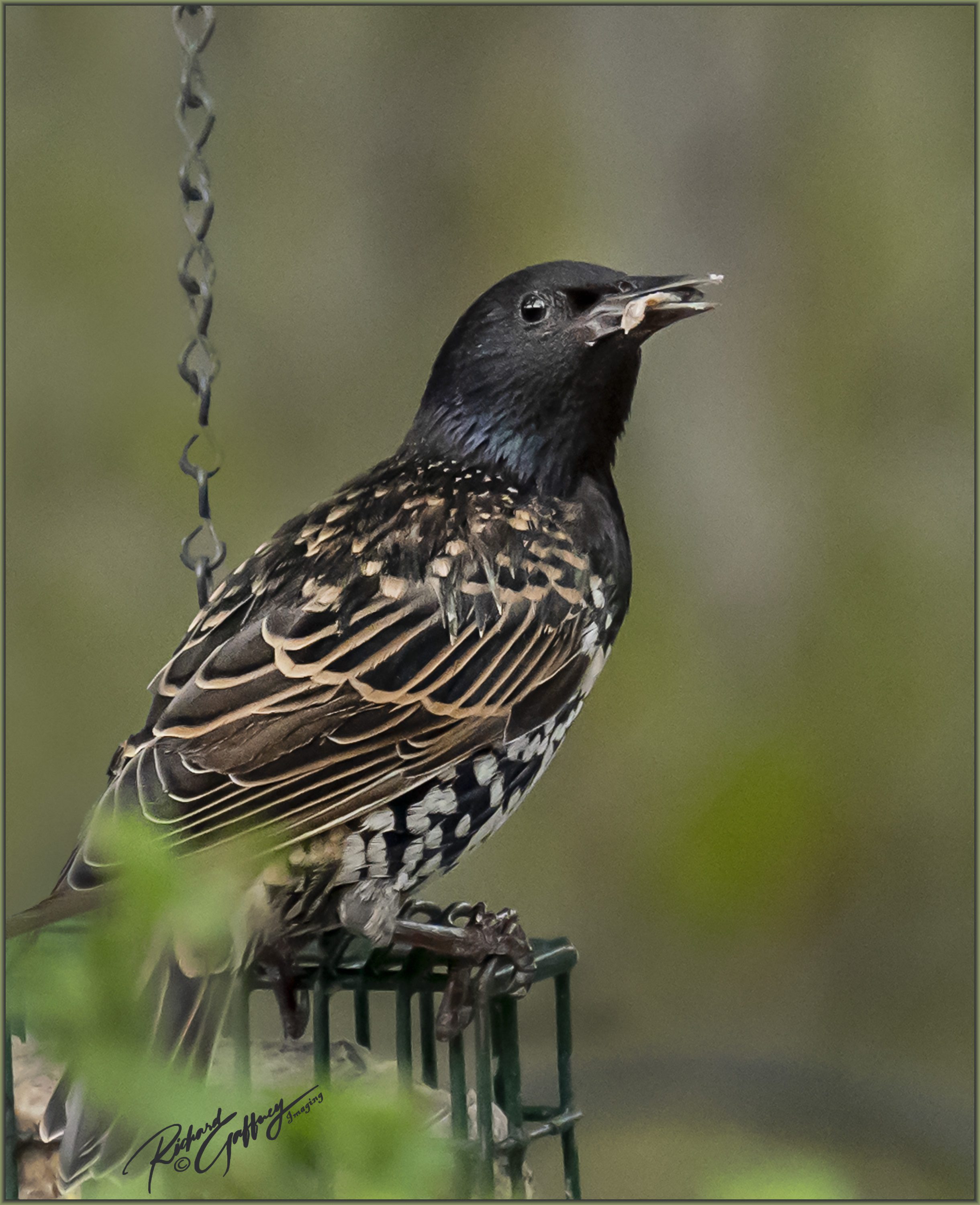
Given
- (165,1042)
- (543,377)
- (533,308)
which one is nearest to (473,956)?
(165,1042)

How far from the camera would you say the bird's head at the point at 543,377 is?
336 centimetres

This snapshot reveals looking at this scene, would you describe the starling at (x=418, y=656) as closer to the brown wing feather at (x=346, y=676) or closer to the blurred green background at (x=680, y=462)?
the brown wing feather at (x=346, y=676)

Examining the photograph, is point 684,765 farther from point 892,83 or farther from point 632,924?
point 892,83

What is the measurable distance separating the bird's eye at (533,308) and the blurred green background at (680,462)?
240cm

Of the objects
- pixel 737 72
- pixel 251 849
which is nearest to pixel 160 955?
pixel 251 849

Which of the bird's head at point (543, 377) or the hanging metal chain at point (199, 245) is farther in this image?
the bird's head at point (543, 377)

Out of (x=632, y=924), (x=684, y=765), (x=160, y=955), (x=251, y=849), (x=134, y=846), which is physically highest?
(x=134, y=846)

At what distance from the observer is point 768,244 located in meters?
6.07

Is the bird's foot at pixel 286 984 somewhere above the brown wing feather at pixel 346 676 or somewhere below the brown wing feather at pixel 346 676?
below

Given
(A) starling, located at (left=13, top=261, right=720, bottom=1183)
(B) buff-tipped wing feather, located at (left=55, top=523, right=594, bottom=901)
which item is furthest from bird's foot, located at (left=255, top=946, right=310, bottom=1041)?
(B) buff-tipped wing feather, located at (left=55, top=523, right=594, bottom=901)

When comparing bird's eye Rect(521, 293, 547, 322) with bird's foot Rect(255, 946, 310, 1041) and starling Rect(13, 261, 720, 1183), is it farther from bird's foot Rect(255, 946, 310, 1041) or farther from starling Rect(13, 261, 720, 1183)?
bird's foot Rect(255, 946, 310, 1041)

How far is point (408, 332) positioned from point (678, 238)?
3.76 feet

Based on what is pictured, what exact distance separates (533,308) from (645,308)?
0.33 m

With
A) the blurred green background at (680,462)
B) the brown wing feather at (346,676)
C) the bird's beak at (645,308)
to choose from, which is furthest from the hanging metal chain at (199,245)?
the blurred green background at (680,462)
